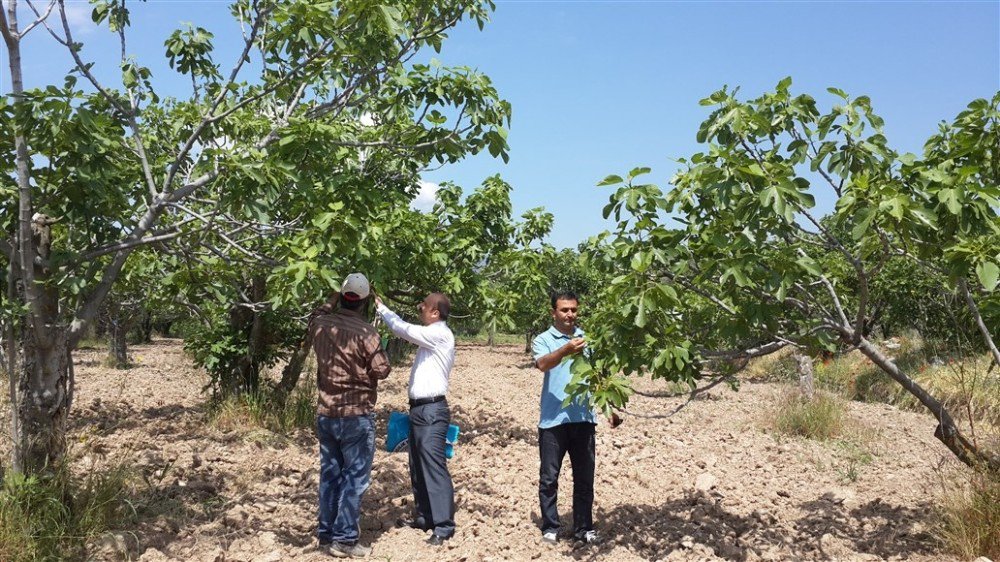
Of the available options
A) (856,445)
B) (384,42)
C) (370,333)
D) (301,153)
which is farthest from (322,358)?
(856,445)

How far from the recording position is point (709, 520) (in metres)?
5.33

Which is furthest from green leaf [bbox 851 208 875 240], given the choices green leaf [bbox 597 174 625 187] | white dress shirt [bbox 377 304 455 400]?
white dress shirt [bbox 377 304 455 400]

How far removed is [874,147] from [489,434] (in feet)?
18.7

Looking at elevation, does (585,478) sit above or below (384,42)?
below

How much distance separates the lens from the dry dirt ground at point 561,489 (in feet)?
15.5

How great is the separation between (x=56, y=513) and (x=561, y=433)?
2956mm

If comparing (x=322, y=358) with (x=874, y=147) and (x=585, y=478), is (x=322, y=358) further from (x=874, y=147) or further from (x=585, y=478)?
(x=874, y=147)

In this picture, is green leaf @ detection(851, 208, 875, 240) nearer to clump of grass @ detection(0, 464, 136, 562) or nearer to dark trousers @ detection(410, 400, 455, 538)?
dark trousers @ detection(410, 400, 455, 538)

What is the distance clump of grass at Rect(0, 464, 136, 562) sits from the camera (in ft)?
12.7

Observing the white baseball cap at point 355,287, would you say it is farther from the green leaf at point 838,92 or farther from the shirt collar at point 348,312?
the green leaf at point 838,92

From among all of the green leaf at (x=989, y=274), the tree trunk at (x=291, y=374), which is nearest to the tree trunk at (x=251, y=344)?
the tree trunk at (x=291, y=374)

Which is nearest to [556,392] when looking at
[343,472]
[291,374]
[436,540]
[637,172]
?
[436,540]

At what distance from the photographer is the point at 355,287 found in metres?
4.71

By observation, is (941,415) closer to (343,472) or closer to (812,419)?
(343,472)
